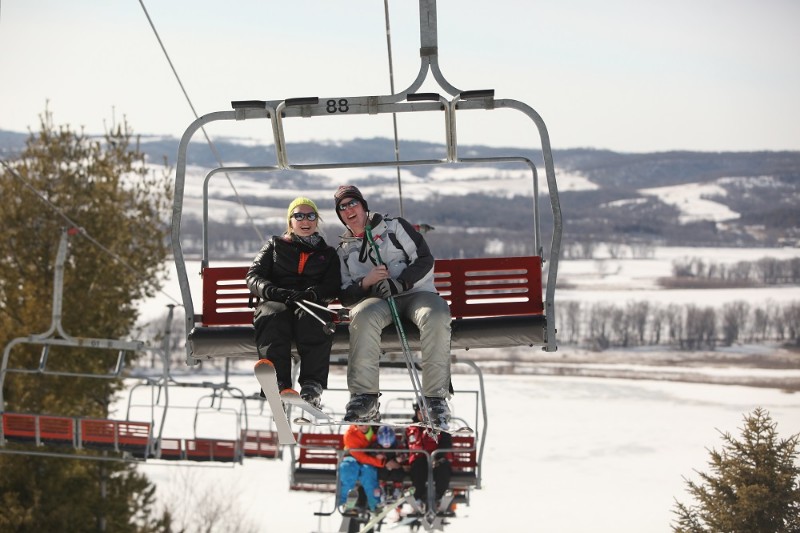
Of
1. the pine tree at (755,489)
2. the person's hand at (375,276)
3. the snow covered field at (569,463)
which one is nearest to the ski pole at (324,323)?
the person's hand at (375,276)

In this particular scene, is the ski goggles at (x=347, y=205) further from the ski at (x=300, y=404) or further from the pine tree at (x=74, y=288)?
the pine tree at (x=74, y=288)

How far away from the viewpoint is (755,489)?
27.8 m

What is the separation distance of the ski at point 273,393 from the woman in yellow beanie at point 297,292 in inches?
7.5

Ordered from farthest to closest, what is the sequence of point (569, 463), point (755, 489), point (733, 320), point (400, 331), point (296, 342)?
point (733, 320)
point (569, 463)
point (755, 489)
point (296, 342)
point (400, 331)

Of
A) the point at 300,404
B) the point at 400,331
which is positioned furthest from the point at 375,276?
the point at 300,404

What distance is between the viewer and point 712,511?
94.6ft

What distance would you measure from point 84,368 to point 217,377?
9727cm

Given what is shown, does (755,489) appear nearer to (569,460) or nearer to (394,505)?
(394,505)

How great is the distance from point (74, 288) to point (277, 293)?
22.1m

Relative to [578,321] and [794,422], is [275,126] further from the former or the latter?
[578,321]

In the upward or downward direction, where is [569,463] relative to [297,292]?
downward

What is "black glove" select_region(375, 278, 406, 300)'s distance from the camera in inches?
267

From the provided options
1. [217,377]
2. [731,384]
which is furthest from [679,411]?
[217,377]

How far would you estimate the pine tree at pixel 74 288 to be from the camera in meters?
25.7
